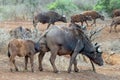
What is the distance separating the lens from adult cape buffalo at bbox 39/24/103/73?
16344 mm

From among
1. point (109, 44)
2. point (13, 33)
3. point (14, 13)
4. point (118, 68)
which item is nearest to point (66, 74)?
point (118, 68)

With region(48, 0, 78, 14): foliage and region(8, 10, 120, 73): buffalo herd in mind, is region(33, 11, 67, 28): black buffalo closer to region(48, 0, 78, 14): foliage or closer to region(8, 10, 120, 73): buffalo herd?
region(48, 0, 78, 14): foliage

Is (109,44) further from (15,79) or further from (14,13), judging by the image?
(15,79)

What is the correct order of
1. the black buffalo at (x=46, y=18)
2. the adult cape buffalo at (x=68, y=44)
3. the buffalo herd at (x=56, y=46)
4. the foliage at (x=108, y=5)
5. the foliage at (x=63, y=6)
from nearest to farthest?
1. the buffalo herd at (x=56, y=46)
2. the adult cape buffalo at (x=68, y=44)
3. the black buffalo at (x=46, y=18)
4. the foliage at (x=108, y=5)
5. the foliage at (x=63, y=6)

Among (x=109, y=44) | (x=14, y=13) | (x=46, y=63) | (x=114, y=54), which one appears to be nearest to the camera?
(x=46, y=63)

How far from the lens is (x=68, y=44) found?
16.7 meters

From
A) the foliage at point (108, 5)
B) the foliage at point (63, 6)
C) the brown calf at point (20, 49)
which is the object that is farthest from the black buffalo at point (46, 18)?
the brown calf at point (20, 49)

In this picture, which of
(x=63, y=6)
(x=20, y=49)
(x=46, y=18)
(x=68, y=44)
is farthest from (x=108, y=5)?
(x=20, y=49)

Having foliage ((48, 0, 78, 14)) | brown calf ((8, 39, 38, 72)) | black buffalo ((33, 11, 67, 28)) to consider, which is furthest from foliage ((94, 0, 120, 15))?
brown calf ((8, 39, 38, 72))

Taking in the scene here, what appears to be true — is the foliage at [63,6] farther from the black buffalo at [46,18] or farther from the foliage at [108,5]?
the black buffalo at [46,18]

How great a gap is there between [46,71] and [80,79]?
→ 156cm

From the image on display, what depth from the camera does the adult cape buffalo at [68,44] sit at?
16.3m

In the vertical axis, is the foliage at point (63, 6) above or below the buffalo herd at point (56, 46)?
above

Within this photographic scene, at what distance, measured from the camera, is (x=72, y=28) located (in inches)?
679
